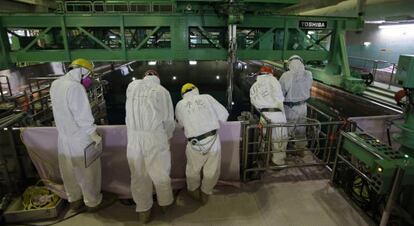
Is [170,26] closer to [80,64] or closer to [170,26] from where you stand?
[170,26]

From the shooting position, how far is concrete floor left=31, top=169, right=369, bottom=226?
278 cm

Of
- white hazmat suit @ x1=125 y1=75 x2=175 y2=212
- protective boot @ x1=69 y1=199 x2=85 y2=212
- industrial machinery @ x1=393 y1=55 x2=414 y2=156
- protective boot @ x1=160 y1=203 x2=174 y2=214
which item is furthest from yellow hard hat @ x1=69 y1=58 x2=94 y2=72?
industrial machinery @ x1=393 y1=55 x2=414 y2=156

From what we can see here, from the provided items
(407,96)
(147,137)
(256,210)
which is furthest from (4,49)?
(407,96)

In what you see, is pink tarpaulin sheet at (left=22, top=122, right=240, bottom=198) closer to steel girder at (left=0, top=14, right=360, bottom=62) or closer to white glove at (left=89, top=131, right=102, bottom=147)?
white glove at (left=89, top=131, right=102, bottom=147)

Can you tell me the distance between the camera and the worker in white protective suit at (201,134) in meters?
2.75

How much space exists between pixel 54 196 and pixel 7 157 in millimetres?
803

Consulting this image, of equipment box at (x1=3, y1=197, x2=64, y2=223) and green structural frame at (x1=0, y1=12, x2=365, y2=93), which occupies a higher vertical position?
green structural frame at (x1=0, y1=12, x2=365, y2=93)

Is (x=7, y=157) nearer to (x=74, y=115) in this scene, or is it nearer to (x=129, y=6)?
(x=74, y=115)

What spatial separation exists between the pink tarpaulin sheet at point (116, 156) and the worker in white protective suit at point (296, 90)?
148 cm

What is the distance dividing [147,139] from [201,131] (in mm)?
599

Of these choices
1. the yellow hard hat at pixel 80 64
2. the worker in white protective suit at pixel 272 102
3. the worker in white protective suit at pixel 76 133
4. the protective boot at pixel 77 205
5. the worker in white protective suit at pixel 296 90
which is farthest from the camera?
the worker in white protective suit at pixel 296 90

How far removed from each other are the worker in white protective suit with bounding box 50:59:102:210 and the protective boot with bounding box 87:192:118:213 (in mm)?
37

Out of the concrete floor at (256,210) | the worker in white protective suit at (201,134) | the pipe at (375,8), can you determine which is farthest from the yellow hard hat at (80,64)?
the pipe at (375,8)

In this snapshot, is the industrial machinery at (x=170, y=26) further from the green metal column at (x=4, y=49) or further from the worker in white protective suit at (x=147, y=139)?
the worker in white protective suit at (x=147, y=139)
